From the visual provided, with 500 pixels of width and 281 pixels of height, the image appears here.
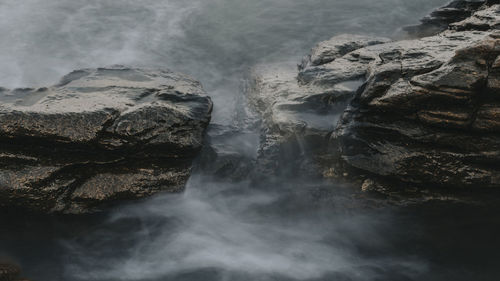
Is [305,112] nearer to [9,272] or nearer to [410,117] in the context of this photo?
[410,117]

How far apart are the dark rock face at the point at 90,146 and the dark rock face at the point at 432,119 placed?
250 cm

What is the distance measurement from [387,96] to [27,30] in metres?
12.0

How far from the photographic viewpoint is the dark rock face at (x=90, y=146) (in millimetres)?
5258

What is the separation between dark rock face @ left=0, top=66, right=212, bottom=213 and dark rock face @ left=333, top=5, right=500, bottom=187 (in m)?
2.50

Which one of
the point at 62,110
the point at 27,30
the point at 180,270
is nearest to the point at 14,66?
the point at 27,30

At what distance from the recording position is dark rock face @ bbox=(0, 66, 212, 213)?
17.3ft

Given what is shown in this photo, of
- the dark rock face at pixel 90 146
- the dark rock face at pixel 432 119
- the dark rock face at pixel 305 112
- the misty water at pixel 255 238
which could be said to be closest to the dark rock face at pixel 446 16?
the dark rock face at pixel 305 112

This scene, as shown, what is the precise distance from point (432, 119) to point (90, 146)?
177 inches

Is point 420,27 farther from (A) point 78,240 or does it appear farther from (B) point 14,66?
(B) point 14,66

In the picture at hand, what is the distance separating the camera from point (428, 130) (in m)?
5.14

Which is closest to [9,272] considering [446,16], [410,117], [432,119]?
[410,117]

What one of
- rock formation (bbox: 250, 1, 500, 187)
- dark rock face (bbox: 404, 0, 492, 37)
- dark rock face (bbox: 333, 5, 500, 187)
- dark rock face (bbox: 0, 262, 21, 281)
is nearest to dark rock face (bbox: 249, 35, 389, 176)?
rock formation (bbox: 250, 1, 500, 187)

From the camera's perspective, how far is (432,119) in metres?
5.04

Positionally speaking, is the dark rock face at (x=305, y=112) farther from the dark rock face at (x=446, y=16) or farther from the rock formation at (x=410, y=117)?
the dark rock face at (x=446, y=16)
